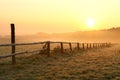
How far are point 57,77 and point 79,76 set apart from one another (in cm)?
90

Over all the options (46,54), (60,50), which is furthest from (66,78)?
(60,50)

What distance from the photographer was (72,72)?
510 inches

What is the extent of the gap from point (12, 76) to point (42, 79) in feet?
5.37

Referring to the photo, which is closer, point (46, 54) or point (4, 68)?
point (4, 68)

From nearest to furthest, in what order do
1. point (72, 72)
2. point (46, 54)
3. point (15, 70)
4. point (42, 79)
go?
point (42, 79) → point (72, 72) → point (15, 70) → point (46, 54)

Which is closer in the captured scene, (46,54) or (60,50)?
(46,54)

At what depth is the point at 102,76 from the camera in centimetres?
1170

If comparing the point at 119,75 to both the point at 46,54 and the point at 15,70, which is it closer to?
the point at 15,70

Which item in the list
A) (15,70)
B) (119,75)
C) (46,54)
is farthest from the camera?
(46,54)

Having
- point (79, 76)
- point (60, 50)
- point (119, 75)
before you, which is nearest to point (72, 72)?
point (79, 76)

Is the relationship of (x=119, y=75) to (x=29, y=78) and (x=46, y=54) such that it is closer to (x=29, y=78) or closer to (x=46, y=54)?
(x=29, y=78)

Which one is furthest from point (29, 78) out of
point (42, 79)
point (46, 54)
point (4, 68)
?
point (46, 54)

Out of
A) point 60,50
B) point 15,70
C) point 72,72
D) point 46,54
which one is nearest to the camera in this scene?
point 72,72

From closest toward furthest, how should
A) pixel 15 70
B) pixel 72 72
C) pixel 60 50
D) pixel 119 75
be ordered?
pixel 119 75 → pixel 72 72 → pixel 15 70 → pixel 60 50
